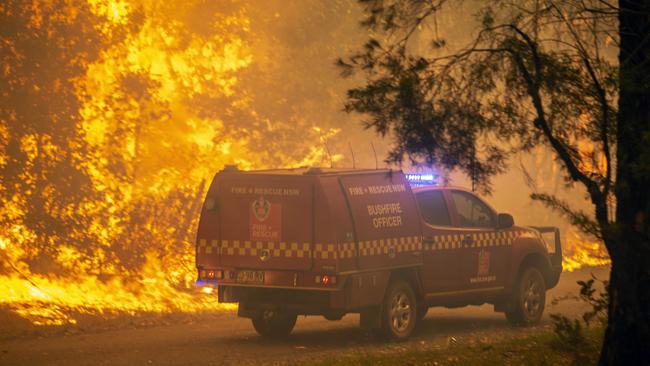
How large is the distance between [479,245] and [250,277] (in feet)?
11.4

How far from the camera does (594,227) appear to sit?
9352 millimetres

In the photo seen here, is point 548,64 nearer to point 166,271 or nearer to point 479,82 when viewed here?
point 479,82

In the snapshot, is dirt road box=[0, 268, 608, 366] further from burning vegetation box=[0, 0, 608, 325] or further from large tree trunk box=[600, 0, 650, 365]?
large tree trunk box=[600, 0, 650, 365]

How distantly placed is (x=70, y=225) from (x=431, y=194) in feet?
26.3

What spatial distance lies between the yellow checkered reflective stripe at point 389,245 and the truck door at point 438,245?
189 mm

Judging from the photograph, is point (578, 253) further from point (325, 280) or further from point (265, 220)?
point (325, 280)

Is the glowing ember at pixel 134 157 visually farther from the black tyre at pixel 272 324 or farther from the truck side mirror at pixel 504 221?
the truck side mirror at pixel 504 221

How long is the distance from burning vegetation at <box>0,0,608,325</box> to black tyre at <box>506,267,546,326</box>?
16.5 feet

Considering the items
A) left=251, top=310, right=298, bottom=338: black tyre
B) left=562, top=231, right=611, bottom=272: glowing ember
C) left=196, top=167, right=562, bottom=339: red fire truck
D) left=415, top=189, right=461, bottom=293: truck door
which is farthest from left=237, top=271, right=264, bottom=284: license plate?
left=562, top=231, right=611, bottom=272: glowing ember

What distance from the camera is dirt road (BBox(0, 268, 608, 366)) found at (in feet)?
41.4

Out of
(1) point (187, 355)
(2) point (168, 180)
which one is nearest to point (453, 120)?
(1) point (187, 355)

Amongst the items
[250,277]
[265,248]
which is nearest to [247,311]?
[250,277]

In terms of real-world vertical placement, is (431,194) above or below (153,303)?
above

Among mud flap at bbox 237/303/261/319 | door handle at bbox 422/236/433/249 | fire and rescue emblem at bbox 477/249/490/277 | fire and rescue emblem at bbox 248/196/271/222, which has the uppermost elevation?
fire and rescue emblem at bbox 248/196/271/222
